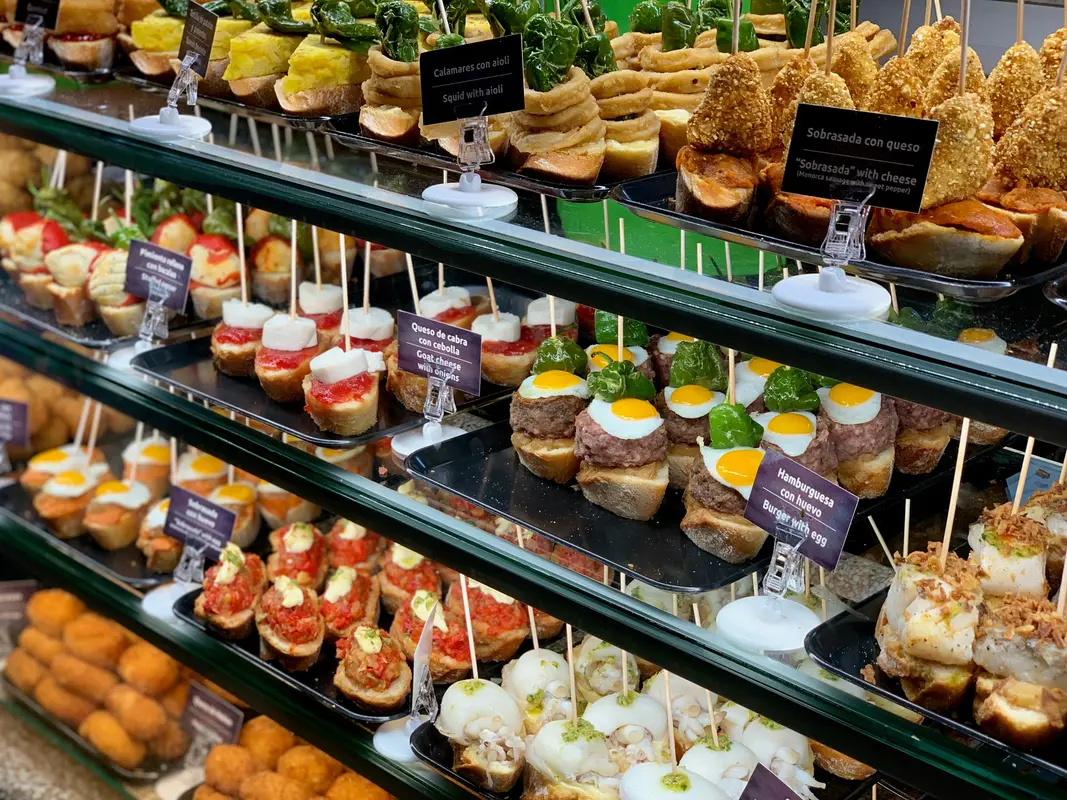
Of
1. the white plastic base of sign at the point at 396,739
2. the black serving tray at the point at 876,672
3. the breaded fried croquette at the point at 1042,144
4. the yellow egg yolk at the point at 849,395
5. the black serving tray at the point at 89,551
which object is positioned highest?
the breaded fried croquette at the point at 1042,144

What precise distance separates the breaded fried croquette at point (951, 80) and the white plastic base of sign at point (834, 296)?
1.96 ft

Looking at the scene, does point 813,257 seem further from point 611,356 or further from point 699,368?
point 611,356

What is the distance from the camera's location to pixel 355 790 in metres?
2.75

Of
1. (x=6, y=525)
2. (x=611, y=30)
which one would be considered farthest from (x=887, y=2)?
(x=6, y=525)

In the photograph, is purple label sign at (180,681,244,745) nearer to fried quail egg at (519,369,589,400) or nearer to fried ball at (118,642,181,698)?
fried ball at (118,642,181,698)

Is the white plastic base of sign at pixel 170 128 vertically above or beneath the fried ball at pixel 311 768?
above

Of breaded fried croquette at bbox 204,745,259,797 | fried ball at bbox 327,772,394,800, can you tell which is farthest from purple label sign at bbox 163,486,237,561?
fried ball at bbox 327,772,394,800

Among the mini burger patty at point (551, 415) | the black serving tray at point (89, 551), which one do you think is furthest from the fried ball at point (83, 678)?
the mini burger patty at point (551, 415)

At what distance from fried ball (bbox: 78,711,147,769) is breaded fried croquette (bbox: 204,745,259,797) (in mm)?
344

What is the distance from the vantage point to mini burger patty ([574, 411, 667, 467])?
2.07m

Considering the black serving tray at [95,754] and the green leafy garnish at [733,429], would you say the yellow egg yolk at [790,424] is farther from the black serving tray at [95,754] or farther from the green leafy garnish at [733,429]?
the black serving tray at [95,754]

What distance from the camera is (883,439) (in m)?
2.04

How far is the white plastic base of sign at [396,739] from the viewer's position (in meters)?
2.41

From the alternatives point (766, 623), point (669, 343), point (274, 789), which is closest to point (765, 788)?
point (766, 623)
